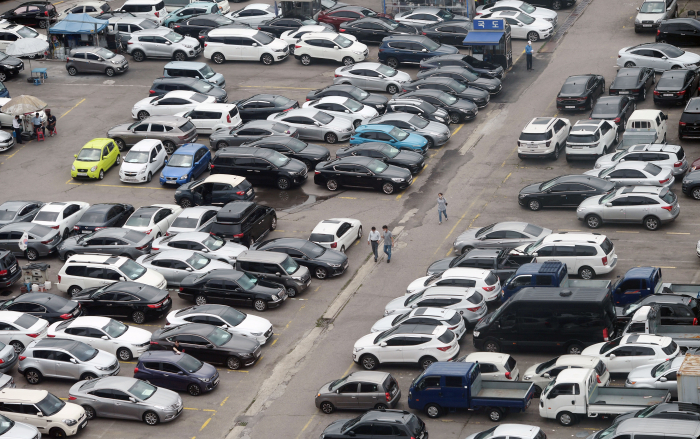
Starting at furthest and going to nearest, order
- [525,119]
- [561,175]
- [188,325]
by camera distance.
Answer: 1. [525,119]
2. [561,175]
3. [188,325]

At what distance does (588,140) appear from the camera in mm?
45062

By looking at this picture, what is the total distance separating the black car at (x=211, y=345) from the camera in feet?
109

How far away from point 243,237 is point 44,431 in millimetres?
13146

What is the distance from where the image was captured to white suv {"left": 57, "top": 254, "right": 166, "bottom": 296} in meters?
38.1

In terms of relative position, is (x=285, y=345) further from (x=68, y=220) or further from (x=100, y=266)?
(x=68, y=220)

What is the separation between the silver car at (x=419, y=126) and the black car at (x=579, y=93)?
593 centimetres

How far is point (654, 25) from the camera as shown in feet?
196

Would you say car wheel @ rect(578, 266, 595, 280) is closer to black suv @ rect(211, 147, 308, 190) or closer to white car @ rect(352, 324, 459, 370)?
white car @ rect(352, 324, 459, 370)

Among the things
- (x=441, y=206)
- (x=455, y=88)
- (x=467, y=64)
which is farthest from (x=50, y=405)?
(x=467, y=64)

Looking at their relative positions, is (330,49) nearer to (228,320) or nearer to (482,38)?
(482,38)

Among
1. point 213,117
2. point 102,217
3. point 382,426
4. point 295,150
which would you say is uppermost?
point 382,426

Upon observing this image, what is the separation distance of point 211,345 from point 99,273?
7338 mm

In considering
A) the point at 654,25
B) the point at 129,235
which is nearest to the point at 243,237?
the point at 129,235

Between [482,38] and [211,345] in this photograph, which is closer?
[211,345]
